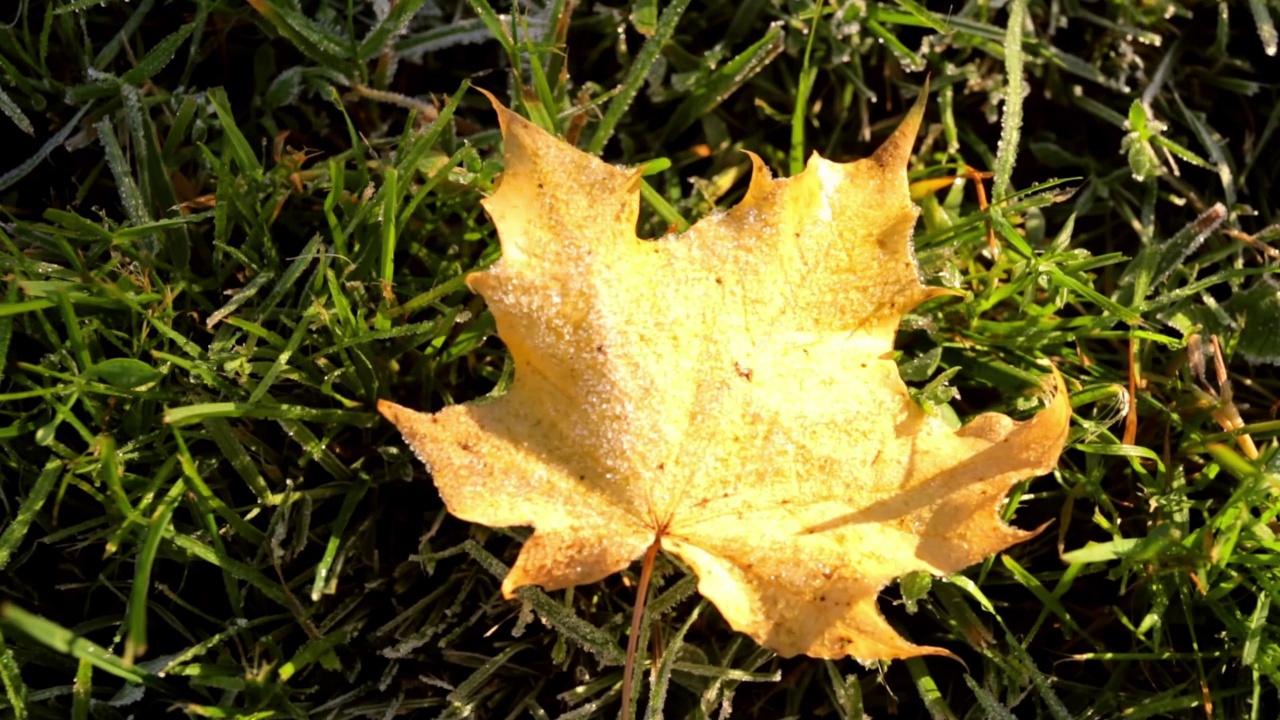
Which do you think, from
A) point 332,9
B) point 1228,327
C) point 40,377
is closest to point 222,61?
point 332,9

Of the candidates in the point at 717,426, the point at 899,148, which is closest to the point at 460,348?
the point at 717,426

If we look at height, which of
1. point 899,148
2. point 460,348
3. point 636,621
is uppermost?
point 899,148

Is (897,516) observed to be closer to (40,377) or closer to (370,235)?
(370,235)

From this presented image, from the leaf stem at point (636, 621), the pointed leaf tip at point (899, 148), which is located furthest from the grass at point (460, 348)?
the pointed leaf tip at point (899, 148)

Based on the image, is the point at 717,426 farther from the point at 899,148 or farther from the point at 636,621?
the point at 899,148

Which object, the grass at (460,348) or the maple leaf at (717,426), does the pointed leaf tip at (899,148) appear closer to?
the maple leaf at (717,426)
